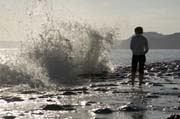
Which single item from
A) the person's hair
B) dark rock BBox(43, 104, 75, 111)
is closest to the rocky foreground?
dark rock BBox(43, 104, 75, 111)

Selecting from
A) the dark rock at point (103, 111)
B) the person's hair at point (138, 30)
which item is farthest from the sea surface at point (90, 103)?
the person's hair at point (138, 30)

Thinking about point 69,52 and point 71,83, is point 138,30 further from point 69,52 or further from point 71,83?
point 69,52

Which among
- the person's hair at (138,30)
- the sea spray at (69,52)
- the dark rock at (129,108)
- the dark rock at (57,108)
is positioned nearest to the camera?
the dark rock at (129,108)

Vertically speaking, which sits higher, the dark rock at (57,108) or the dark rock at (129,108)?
the dark rock at (57,108)

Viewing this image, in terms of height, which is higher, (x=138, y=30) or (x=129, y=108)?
(x=138, y=30)

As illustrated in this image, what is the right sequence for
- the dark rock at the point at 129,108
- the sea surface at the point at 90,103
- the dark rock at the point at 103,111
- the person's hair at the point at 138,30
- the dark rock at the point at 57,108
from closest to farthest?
1. the sea surface at the point at 90,103
2. the dark rock at the point at 103,111
3. the dark rock at the point at 129,108
4. the dark rock at the point at 57,108
5. the person's hair at the point at 138,30

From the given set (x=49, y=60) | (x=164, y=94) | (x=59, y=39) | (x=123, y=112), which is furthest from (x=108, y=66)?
(x=123, y=112)

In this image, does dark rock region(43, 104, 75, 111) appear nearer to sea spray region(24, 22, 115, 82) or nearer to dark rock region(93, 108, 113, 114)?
dark rock region(93, 108, 113, 114)

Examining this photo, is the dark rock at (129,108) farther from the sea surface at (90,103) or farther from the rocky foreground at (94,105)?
the sea surface at (90,103)

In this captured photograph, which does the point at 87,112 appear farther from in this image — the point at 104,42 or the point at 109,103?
the point at 104,42

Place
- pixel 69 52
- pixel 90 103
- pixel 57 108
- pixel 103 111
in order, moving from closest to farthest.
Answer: pixel 103 111 < pixel 57 108 < pixel 90 103 < pixel 69 52

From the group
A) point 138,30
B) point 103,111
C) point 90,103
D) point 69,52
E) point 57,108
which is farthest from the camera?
point 69,52

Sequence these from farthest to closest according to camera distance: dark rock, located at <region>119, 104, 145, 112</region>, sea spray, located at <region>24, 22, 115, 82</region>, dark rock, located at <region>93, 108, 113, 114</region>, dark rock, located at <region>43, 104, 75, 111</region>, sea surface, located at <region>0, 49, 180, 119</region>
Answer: sea spray, located at <region>24, 22, 115, 82</region>
dark rock, located at <region>43, 104, 75, 111</region>
dark rock, located at <region>119, 104, 145, 112</region>
dark rock, located at <region>93, 108, 113, 114</region>
sea surface, located at <region>0, 49, 180, 119</region>

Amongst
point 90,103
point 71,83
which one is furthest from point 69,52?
point 90,103
